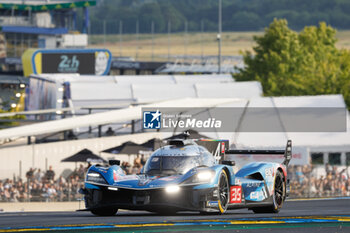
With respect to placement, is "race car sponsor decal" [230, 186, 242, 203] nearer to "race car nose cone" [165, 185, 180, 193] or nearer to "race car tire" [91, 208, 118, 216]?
"race car nose cone" [165, 185, 180, 193]

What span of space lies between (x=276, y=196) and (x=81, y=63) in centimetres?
9038

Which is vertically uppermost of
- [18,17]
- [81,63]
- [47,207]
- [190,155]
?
[18,17]

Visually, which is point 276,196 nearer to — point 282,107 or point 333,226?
point 333,226

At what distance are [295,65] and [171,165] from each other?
5931cm

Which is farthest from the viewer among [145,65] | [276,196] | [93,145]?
[145,65]

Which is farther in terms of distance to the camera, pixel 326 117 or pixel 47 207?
pixel 326 117

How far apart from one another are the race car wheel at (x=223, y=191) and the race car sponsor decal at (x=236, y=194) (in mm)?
220

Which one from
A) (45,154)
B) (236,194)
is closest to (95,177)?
(236,194)

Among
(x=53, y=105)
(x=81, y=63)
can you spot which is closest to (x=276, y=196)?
(x=53, y=105)

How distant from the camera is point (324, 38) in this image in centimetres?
8450

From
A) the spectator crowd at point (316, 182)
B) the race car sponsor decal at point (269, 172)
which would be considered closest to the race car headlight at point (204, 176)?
the race car sponsor decal at point (269, 172)

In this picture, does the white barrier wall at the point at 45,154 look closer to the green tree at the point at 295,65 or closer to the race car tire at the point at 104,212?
the race car tire at the point at 104,212

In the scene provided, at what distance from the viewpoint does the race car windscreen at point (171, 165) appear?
1708 centimetres

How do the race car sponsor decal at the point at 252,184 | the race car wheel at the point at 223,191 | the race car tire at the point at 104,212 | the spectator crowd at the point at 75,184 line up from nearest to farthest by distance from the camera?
the race car wheel at the point at 223,191, the race car tire at the point at 104,212, the race car sponsor decal at the point at 252,184, the spectator crowd at the point at 75,184
